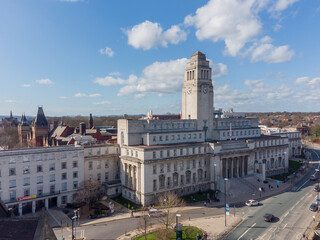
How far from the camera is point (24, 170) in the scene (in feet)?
190

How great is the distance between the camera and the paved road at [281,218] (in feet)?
154

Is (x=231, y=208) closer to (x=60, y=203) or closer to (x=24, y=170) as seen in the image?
(x=60, y=203)

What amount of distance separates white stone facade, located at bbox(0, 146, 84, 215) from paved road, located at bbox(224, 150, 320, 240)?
4125 cm

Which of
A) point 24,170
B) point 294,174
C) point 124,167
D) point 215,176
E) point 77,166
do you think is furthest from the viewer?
point 294,174

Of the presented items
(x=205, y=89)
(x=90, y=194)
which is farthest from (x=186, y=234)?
(x=205, y=89)

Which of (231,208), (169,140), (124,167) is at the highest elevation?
(169,140)

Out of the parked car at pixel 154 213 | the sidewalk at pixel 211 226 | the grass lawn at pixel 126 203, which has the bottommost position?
the grass lawn at pixel 126 203

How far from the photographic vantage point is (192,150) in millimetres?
73000

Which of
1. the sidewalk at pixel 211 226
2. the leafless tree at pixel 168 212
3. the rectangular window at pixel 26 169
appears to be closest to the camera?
the leafless tree at pixel 168 212

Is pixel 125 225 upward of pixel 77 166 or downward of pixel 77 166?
downward

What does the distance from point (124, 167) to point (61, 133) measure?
4880 centimetres

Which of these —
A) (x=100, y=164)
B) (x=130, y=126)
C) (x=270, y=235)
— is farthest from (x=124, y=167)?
(x=270, y=235)

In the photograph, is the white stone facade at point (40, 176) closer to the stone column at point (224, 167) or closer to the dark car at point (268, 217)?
the stone column at point (224, 167)

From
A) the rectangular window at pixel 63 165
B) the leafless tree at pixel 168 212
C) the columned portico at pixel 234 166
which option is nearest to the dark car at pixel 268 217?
the leafless tree at pixel 168 212
